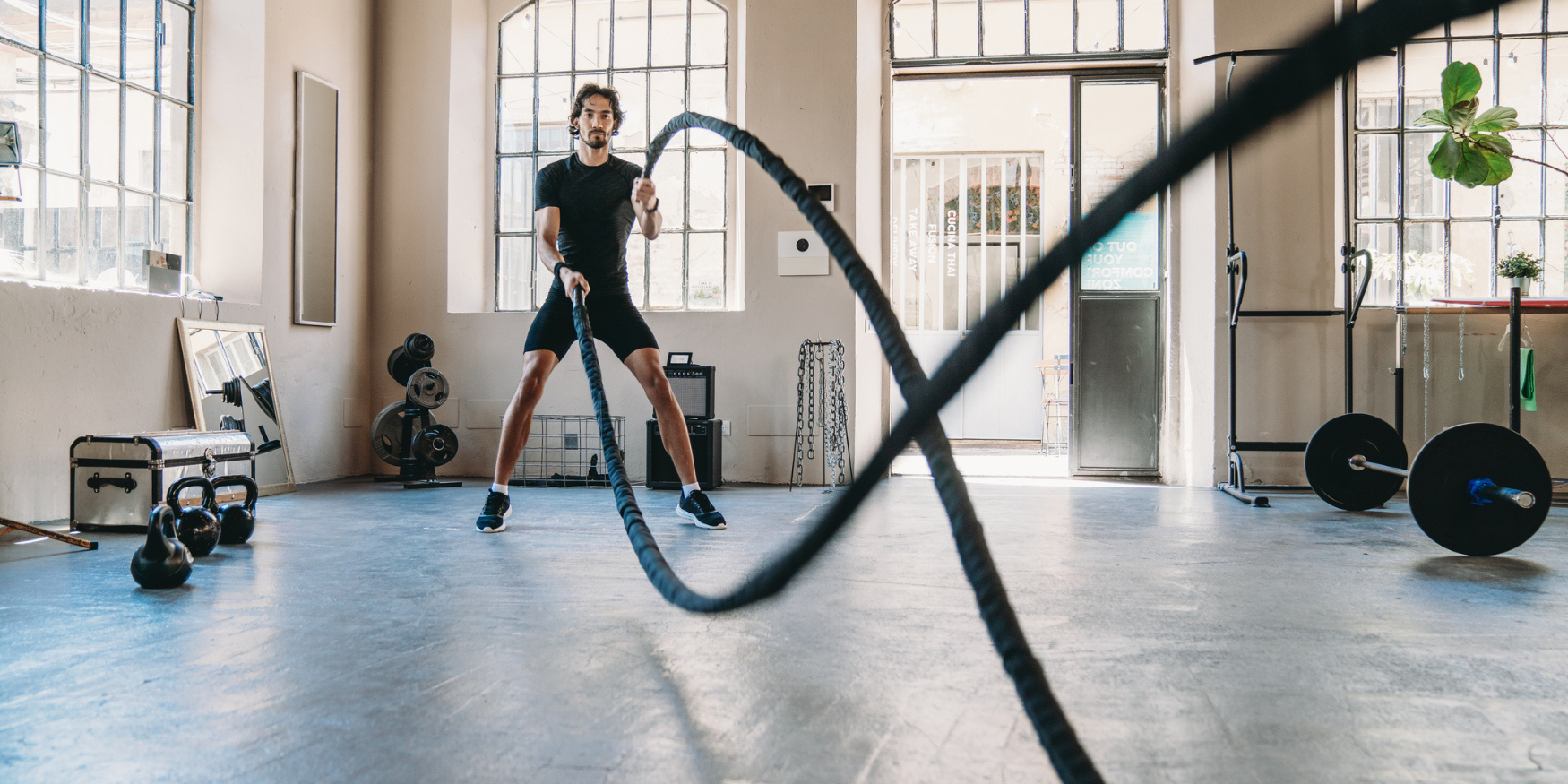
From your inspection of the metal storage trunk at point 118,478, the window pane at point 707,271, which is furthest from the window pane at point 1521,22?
the metal storage trunk at point 118,478

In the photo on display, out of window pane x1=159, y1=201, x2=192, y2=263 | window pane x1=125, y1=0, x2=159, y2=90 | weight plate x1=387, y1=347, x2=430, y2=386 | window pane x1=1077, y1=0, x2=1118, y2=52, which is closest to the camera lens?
window pane x1=125, y1=0, x2=159, y2=90

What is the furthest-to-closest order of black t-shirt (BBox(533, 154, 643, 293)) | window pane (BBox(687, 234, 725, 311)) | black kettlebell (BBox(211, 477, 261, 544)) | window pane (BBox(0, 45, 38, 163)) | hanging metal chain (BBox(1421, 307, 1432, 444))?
window pane (BBox(687, 234, 725, 311)) → hanging metal chain (BBox(1421, 307, 1432, 444)) → window pane (BBox(0, 45, 38, 163)) → black t-shirt (BBox(533, 154, 643, 293)) → black kettlebell (BBox(211, 477, 261, 544))

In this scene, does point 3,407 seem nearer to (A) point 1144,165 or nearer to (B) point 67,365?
(B) point 67,365

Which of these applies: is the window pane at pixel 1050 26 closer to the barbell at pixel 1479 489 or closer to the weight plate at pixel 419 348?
the barbell at pixel 1479 489

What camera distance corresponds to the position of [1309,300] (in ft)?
16.0

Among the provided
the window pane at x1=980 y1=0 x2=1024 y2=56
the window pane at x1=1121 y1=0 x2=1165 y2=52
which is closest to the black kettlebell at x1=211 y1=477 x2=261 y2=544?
the window pane at x1=980 y1=0 x2=1024 y2=56

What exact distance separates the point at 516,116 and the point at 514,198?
561mm

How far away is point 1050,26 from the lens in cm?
552

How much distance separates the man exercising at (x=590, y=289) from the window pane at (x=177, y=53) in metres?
2.61

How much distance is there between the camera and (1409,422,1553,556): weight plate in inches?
106

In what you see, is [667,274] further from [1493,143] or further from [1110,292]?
[1493,143]

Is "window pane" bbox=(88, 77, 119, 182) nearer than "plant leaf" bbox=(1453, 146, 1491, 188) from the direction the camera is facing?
Yes

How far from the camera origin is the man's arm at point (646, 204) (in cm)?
259

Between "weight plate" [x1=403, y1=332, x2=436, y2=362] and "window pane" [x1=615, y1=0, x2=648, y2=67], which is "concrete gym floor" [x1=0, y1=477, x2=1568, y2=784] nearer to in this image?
"weight plate" [x1=403, y1=332, x2=436, y2=362]
